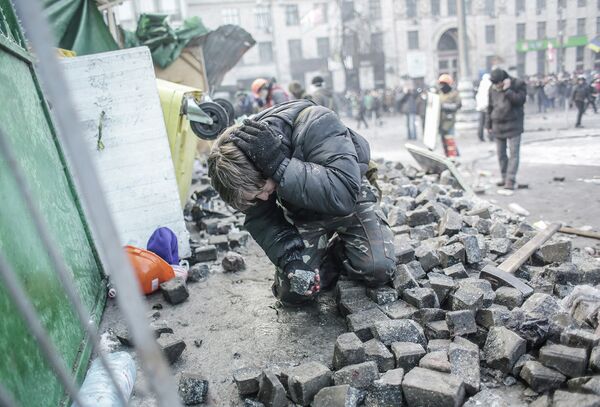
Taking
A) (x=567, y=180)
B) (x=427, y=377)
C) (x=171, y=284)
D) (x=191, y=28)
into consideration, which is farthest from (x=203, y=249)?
(x=191, y=28)

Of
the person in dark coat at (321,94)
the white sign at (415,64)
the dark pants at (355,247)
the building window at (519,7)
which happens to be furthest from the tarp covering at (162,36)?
the white sign at (415,64)

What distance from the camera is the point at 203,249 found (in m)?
3.88

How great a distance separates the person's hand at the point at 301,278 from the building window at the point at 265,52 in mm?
36357

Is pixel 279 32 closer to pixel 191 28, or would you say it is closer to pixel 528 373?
pixel 191 28

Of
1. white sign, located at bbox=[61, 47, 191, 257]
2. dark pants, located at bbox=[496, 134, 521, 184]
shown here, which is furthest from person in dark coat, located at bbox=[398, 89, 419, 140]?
white sign, located at bbox=[61, 47, 191, 257]

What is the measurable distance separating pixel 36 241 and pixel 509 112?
595 cm

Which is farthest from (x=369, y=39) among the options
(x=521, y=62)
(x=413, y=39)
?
(x=521, y=62)

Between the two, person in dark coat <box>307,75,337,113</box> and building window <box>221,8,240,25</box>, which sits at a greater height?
building window <box>221,8,240,25</box>

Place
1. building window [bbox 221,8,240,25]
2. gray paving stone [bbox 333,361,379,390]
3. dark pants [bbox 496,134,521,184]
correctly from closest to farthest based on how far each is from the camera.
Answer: gray paving stone [bbox 333,361,379,390] → dark pants [bbox 496,134,521,184] → building window [bbox 221,8,240,25]

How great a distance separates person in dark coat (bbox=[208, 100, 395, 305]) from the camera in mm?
2359

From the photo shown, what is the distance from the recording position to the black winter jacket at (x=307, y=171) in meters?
2.42

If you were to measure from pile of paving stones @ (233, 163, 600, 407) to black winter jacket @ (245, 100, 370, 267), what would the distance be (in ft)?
1.83

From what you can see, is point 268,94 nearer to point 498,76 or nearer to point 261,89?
point 261,89

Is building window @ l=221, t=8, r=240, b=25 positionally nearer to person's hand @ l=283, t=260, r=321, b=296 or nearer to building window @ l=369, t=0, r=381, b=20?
building window @ l=369, t=0, r=381, b=20
